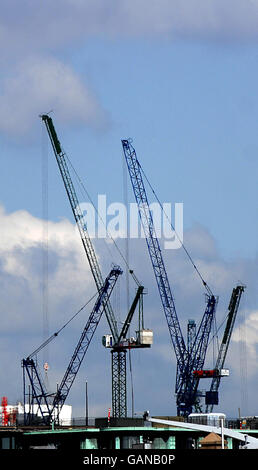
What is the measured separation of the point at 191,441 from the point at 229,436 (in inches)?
361

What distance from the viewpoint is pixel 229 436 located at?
15375 cm

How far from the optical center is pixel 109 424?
167 metres

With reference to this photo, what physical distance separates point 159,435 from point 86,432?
10.2 m
